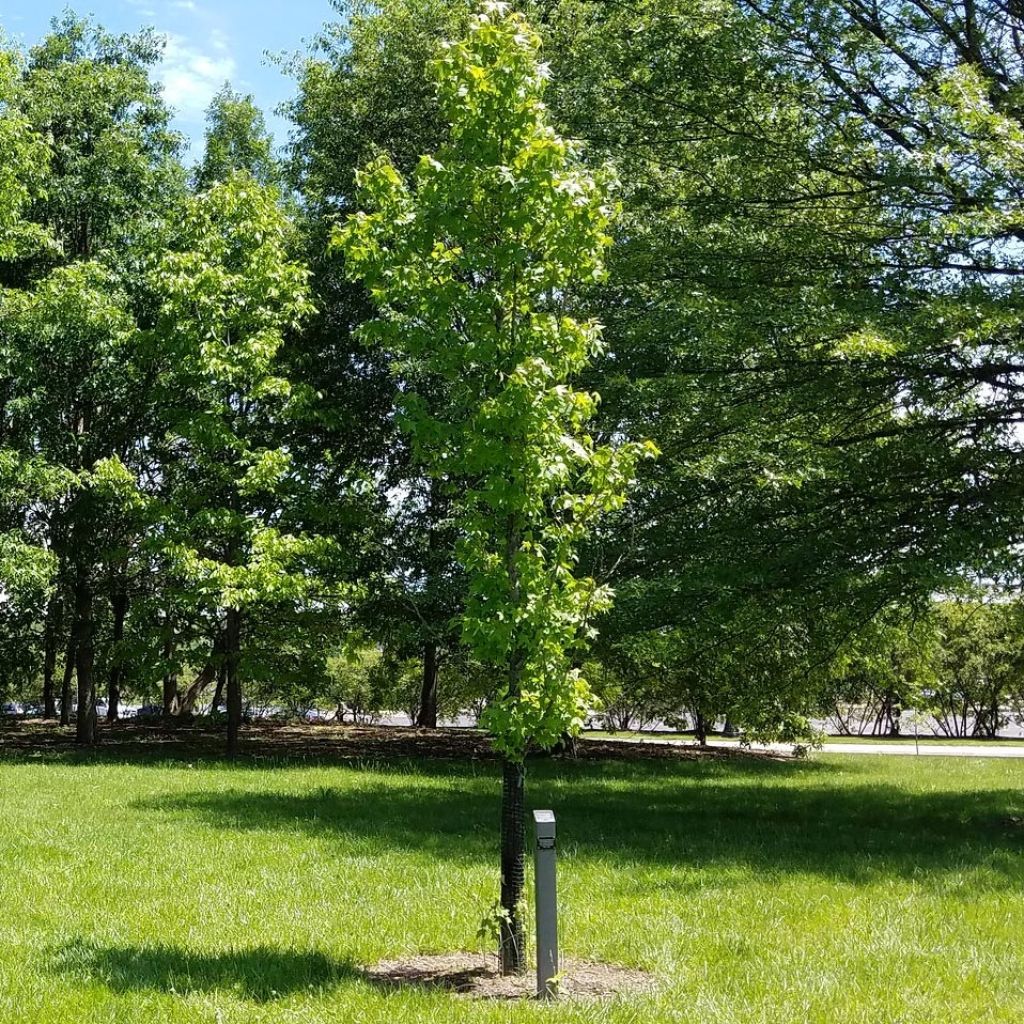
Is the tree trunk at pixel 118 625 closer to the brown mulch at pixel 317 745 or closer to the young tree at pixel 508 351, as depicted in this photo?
the brown mulch at pixel 317 745

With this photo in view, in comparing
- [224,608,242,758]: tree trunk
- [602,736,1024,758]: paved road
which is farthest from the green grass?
[602,736,1024,758]: paved road

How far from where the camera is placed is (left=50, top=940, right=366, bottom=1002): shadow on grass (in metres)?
5.37

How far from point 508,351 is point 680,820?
25.6ft

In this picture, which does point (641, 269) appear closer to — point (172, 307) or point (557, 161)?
→ point (557, 161)

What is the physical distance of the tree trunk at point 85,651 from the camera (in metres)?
22.0

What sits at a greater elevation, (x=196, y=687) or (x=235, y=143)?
(x=235, y=143)

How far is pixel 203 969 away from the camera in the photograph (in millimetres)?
5711

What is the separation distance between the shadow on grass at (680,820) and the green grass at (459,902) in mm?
64

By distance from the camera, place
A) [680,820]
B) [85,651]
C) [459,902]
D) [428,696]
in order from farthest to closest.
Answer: [428,696] → [85,651] → [680,820] → [459,902]

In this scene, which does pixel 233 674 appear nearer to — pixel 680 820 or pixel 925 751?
pixel 680 820

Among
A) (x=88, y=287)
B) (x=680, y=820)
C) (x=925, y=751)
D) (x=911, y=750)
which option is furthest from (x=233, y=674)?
(x=925, y=751)

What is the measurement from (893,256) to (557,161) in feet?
24.7

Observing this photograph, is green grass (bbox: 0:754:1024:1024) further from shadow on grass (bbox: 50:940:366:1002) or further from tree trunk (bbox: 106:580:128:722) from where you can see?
tree trunk (bbox: 106:580:128:722)

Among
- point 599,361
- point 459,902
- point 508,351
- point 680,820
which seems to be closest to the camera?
point 508,351
